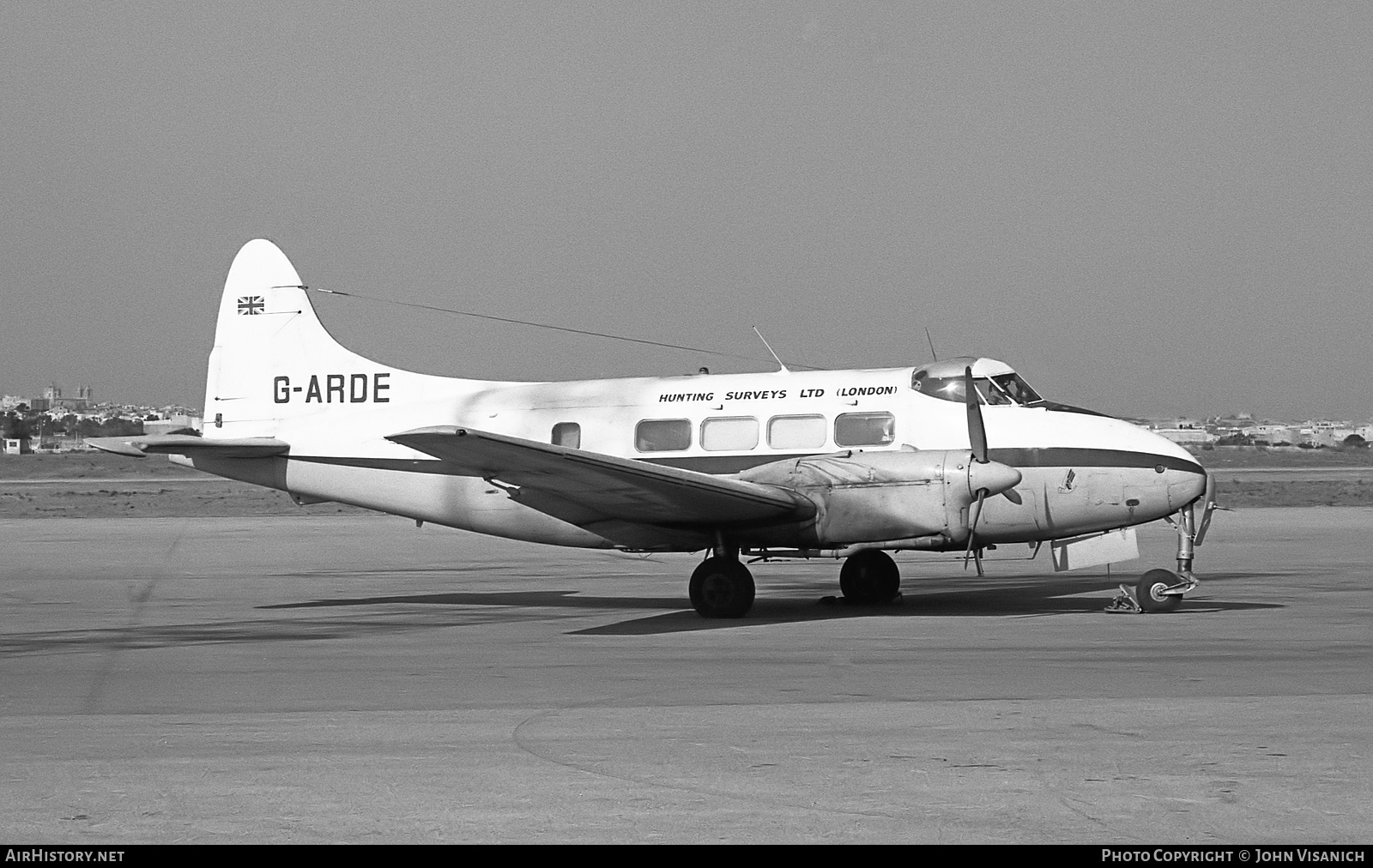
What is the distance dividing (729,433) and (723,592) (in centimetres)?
252

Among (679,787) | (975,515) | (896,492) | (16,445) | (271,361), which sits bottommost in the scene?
(679,787)

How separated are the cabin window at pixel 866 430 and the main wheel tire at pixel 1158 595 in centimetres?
343

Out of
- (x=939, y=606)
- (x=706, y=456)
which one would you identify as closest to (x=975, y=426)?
(x=939, y=606)

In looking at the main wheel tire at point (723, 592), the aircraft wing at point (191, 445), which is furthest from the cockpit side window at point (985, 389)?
the aircraft wing at point (191, 445)

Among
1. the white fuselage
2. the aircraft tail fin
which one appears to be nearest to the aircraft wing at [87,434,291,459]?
the white fuselage

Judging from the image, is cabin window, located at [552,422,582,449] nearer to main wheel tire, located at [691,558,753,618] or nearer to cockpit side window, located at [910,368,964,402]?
main wheel tire, located at [691,558,753,618]

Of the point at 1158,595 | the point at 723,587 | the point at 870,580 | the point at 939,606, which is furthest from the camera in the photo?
the point at 870,580

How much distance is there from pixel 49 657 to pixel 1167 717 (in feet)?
33.1

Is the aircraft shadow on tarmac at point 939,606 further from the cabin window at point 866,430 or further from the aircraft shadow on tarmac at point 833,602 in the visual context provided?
the cabin window at point 866,430

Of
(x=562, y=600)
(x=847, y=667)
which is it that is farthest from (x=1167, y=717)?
(x=562, y=600)

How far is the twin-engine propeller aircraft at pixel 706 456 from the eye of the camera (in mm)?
16250

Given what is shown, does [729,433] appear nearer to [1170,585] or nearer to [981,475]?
[981,475]

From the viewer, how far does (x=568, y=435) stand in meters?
19.2

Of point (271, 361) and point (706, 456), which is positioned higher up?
point (271, 361)
